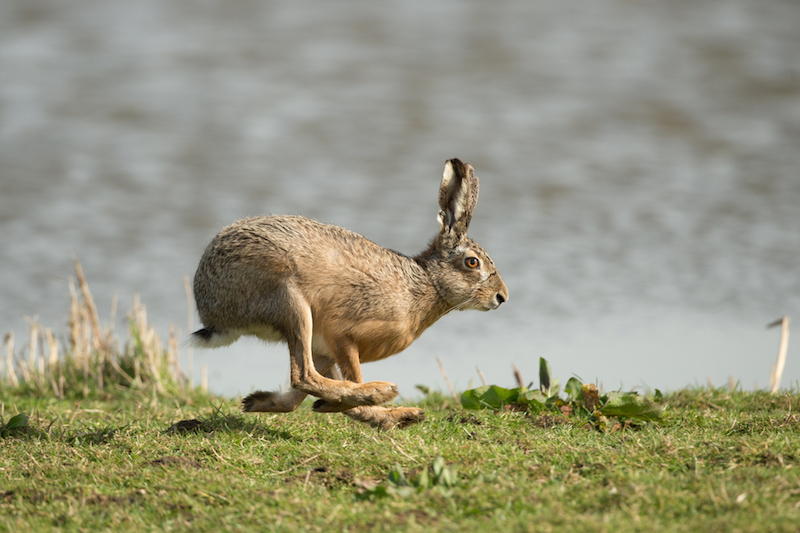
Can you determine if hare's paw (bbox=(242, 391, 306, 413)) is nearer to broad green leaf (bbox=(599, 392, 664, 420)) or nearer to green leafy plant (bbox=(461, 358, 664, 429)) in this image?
green leafy plant (bbox=(461, 358, 664, 429))

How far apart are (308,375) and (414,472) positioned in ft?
3.83

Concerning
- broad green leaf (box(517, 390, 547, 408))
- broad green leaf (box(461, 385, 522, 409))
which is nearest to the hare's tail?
broad green leaf (box(461, 385, 522, 409))

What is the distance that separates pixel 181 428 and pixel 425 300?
5.85 ft

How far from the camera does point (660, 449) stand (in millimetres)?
4004

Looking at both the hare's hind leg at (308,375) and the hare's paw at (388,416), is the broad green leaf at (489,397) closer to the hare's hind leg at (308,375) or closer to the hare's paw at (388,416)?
the hare's paw at (388,416)

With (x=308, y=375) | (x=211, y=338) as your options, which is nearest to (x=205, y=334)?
(x=211, y=338)

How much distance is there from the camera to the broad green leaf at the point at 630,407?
16.1 ft

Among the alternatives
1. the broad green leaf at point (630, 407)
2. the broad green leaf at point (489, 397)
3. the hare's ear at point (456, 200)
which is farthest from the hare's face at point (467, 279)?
the broad green leaf at point (630, 407)

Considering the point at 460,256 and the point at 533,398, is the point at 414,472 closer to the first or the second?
the point at 533,398

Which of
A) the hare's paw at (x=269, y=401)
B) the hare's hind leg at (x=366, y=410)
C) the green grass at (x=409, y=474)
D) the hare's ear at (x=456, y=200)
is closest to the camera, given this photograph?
the green grass at (x=409, y=474)

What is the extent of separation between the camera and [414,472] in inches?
147

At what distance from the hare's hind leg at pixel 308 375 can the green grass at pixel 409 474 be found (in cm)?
24

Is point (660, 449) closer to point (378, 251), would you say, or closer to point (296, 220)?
point (378, 251)

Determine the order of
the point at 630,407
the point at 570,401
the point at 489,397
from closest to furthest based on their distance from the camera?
the point at 630,407
the point at 570,401
the point at 489,397
